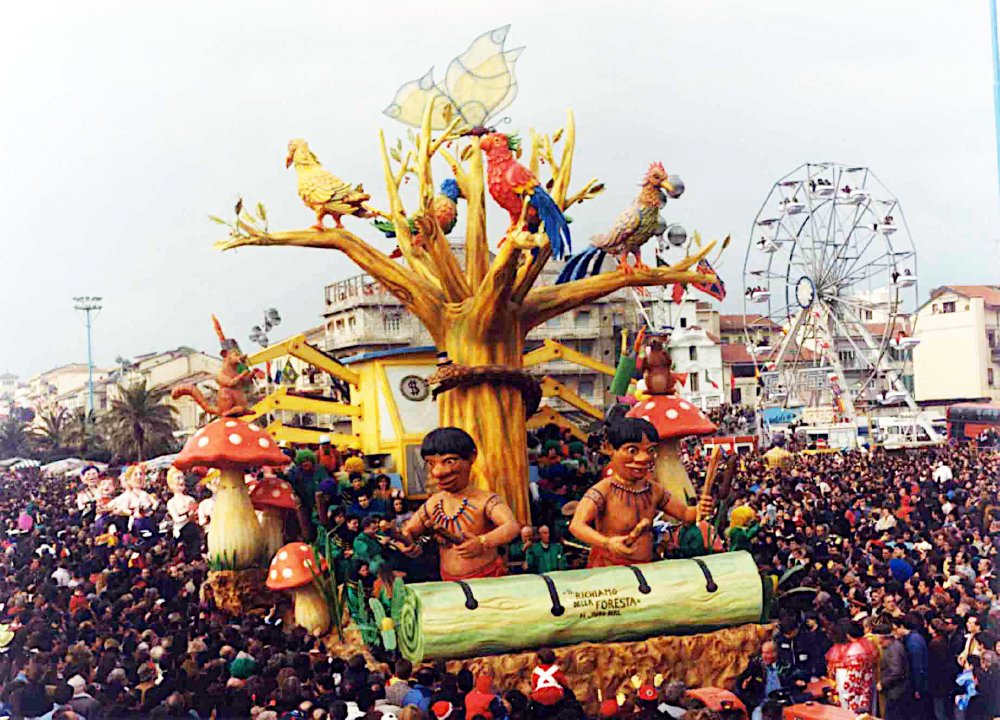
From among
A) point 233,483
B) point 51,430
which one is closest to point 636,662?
point 233,483

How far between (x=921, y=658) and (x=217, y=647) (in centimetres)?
452

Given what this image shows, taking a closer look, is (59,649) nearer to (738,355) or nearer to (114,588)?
(114,588)

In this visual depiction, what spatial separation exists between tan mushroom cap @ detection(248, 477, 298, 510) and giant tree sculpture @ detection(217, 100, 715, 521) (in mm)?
1563

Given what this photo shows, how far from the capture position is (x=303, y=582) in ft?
30.7

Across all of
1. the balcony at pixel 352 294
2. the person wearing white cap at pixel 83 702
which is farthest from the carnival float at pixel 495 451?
the balcony at pixel 352 294

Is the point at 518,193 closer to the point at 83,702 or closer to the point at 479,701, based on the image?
the point at 479,701

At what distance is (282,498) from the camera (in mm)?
10453

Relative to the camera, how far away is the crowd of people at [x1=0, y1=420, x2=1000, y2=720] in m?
7.41

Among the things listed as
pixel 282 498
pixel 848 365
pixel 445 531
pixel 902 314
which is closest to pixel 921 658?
pixel 445 531

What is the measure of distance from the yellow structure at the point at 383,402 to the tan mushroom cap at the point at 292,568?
1.81 m

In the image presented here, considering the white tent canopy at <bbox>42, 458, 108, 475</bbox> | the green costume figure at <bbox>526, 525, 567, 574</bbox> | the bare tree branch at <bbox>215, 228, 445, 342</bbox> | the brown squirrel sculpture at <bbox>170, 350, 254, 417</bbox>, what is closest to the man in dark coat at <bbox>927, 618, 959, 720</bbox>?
the green costume figure at <bbox>526, 525, 567, 574</bbox>

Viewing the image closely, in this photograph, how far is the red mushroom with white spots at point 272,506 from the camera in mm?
10359

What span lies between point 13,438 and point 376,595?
10.7 m

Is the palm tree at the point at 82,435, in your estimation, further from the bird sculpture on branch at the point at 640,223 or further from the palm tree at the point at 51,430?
the bird sculpture on branch at the point at 640,223
